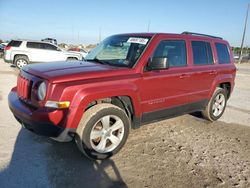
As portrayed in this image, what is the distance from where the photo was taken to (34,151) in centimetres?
376

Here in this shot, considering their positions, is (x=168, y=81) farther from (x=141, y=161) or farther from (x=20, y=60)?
(x=20, y=60)

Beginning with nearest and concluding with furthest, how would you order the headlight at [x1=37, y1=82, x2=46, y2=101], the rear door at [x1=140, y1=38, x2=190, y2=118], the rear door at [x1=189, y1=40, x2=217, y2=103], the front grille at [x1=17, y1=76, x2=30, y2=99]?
the headlight at [x1=37, y1=82, x2=46, y2=101] < the front grille at [x1=17, y1=76, x2=30, y2=99] < the rear door at [x1=140, y1=38, x2=190, y2=118] < the rear door at [x1=189, y1=40, x2=217, y2=103]

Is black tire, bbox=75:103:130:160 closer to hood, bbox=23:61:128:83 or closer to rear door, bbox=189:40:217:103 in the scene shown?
hood, bbox=23:61:128:83

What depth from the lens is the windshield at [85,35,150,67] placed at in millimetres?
4039

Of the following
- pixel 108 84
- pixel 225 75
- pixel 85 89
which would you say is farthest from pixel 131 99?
pixel 225 75

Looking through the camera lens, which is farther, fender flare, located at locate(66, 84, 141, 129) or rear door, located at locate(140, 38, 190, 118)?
rear door, located at locate(140, 38, 190, 118)

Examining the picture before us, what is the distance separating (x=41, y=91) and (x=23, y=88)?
0.61 meters

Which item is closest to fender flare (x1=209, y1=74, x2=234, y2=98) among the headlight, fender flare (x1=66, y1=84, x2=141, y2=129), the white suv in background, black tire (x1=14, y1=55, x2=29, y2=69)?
fender flare (x1=66, y1=84, x2=141, y2=129)

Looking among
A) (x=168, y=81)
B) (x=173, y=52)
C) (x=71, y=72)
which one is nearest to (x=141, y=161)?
(x=168, y=81)

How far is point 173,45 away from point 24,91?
270 centimetres

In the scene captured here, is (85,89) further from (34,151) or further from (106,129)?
(34,151)

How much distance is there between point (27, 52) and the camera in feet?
46.4

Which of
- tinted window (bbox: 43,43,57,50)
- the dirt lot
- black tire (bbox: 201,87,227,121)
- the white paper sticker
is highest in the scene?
the white paper sticker

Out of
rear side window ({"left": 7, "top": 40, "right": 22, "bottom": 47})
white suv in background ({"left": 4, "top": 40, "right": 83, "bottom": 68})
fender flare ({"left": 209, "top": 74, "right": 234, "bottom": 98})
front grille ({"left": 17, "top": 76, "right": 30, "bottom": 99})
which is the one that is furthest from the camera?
rear side window ({"left": 7, "top": 40, "right": 22, "bottom": 47})
